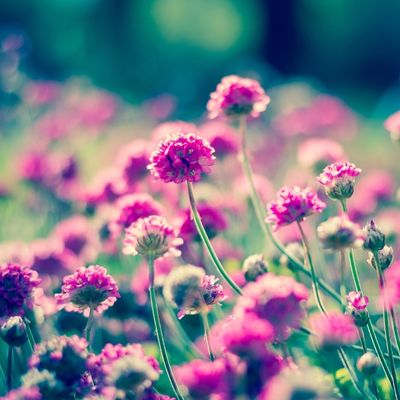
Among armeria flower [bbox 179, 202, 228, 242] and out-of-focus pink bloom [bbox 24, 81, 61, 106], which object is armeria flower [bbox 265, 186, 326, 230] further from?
out-of-focus pink bloom [bbox 24, 81, 61, 106]

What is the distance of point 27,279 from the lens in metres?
2.22

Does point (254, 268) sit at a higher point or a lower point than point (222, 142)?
lower

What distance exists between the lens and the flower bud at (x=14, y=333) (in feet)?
7.04

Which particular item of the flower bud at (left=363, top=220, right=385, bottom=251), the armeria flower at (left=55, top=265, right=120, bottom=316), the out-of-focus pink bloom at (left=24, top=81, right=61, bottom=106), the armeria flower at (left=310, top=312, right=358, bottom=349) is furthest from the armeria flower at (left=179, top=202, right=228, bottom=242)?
the out-of-focus pink bloom at (left=24, top=81, right=61, bottom=106)

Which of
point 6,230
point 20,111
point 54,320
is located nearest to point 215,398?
point 54,320

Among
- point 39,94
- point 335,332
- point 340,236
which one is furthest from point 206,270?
point 39,94

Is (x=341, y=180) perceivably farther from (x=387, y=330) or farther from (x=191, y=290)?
(x=191, y=290)

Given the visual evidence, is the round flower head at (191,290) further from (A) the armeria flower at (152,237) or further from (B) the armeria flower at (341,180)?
(B) the armeria flower at (341,180)

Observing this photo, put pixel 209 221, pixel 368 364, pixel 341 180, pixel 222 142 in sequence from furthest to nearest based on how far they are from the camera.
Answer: pixel 222 142, pixel 209 221, pixel 341 180, pixel 368 364

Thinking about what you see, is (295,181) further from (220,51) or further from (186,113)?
(220,51)

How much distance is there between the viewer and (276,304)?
1.82 metres

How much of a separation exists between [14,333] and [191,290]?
2.09 feet

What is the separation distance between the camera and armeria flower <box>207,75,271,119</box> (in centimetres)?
269

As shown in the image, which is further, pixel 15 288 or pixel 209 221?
pixel 209 221
